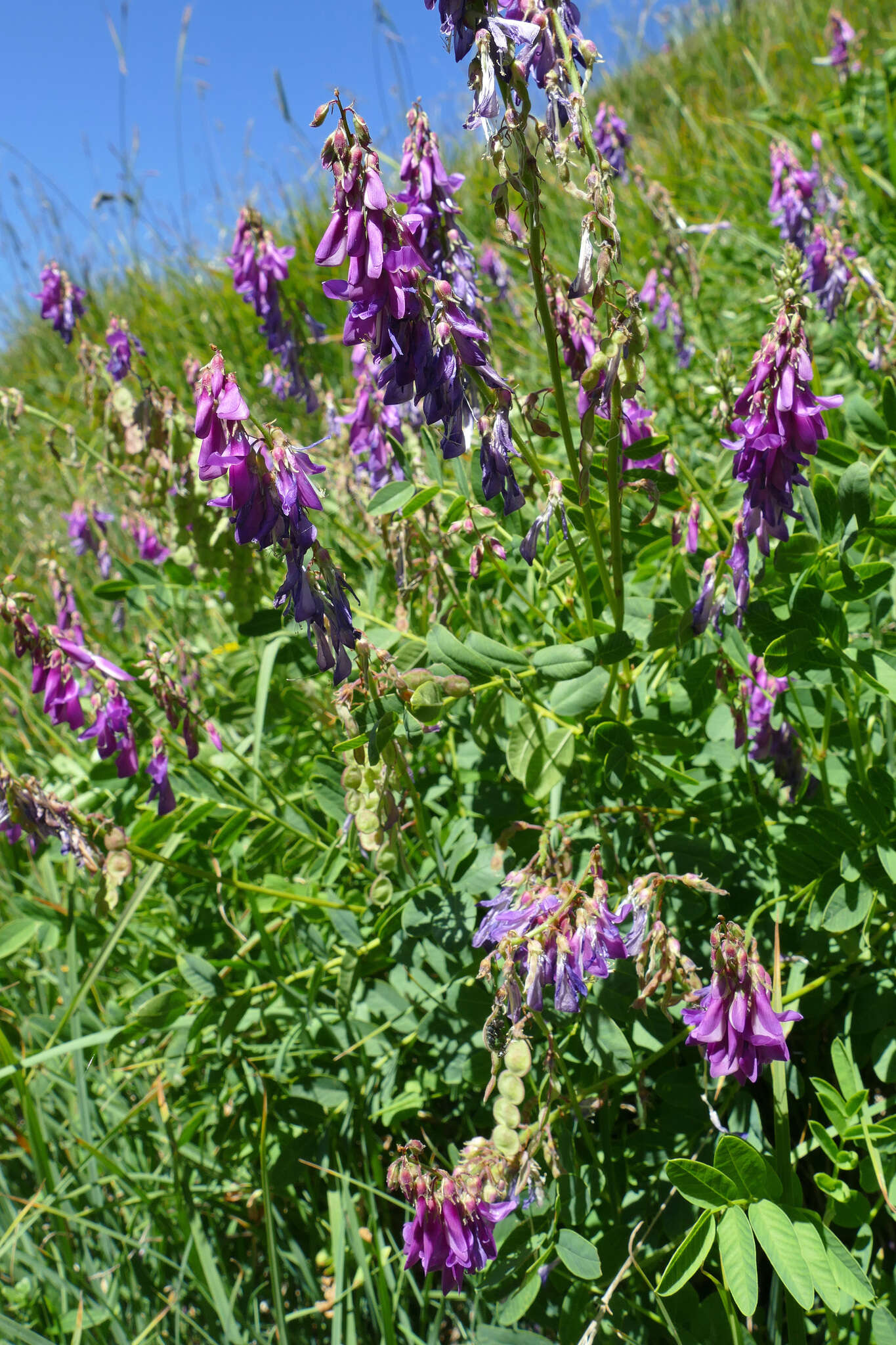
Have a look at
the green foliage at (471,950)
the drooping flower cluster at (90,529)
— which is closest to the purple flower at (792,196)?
the green foliage at (471,950)

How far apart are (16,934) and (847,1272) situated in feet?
5.59

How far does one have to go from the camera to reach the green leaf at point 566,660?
1.46 metres

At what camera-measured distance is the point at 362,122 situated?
44.0 inches

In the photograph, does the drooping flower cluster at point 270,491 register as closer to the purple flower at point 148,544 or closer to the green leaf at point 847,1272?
the green leaf at point 847,1272

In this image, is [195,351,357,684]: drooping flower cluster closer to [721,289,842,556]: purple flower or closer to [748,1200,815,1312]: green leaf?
[721,289,842,556]: purple flower

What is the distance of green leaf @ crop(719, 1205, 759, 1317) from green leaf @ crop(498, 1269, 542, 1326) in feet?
1.27

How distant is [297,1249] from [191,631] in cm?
222

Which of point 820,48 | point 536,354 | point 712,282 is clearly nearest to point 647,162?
point 820,48

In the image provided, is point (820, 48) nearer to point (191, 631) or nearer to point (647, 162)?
point (647, 162)

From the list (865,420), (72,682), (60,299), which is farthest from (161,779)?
(60,299)

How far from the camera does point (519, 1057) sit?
1.30 metres

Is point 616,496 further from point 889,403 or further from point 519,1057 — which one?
→ point 519,1057

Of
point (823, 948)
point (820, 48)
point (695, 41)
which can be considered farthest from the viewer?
point (695, 41)

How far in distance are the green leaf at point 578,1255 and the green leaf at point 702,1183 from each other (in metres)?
0.27
